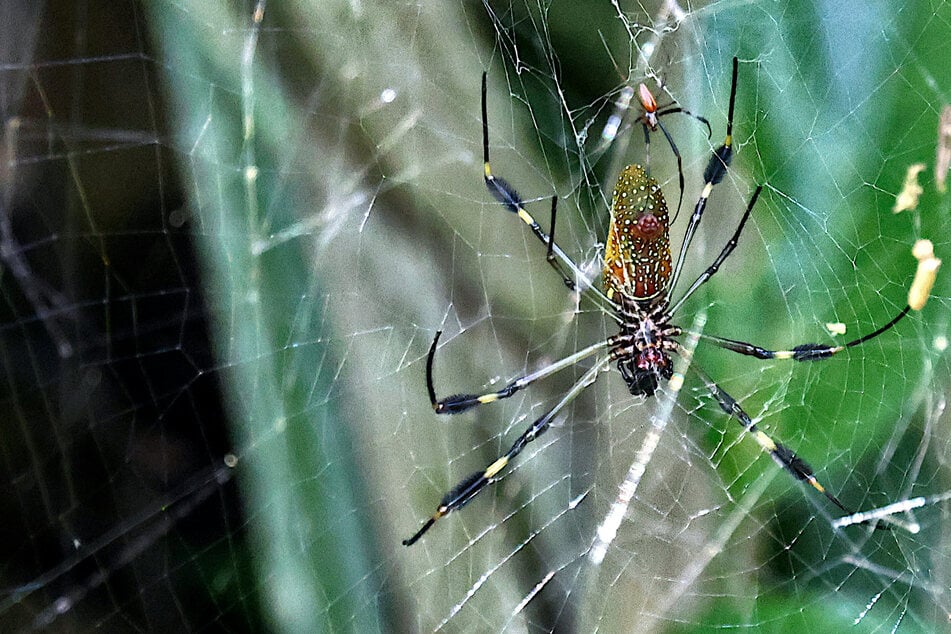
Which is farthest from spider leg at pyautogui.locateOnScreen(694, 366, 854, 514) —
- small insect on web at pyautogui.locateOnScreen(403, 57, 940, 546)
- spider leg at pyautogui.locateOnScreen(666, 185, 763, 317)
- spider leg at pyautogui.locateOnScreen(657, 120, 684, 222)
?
spider leg at pyautogui.locateOnScreen(657, 120, 684, 222)

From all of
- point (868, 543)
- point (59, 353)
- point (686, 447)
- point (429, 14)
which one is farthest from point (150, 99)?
point (868, 543)

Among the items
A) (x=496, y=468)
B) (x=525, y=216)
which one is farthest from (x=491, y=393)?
(x=525, y=216)

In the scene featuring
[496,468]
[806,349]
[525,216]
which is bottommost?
[496,468]

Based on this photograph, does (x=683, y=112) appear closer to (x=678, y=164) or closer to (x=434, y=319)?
(x=678, y=164)

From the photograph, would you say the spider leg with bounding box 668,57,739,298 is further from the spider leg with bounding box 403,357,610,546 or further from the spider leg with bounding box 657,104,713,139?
the spider leg with bounding box 403,357,610,546

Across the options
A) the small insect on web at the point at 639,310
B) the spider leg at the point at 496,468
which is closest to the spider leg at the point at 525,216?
the small insect on web at the point at 639,310

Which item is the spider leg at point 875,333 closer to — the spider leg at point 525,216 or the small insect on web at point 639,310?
the small insect on web at point 639,310
